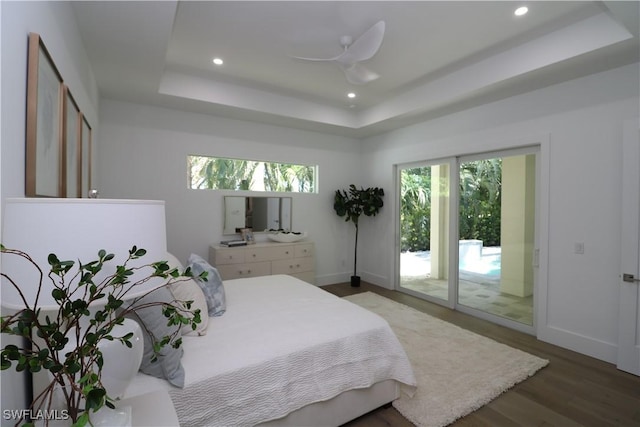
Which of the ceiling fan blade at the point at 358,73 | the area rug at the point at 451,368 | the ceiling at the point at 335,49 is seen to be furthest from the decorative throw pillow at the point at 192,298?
the ceiling fan blade at the point at 358,73

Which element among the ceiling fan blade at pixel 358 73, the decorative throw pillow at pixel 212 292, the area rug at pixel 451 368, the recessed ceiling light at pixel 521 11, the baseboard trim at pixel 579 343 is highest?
the recessed ceiling light at pixel 521 11

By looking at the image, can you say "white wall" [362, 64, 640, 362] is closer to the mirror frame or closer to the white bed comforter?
the white bed comforter

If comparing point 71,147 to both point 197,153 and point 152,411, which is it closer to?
point 152,411

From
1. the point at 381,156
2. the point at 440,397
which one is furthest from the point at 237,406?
the point at 381,156

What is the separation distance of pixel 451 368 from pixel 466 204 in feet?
7.22

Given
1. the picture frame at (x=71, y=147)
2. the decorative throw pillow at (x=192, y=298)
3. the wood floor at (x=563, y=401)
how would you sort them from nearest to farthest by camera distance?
the picture frame at (x=71, y=147) < the decorative throw pillow at (x=192, y=298) < the wood floor at (x=563, y=401)

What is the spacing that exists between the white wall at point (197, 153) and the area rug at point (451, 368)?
2.20 m

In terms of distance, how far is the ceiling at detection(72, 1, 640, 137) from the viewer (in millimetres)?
2270

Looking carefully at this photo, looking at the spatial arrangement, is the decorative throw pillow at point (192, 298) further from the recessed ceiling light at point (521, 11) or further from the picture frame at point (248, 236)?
the recessed ceiling light at point (521, 11)

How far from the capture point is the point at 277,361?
63.2 inches

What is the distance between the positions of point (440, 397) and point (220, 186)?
361 cm

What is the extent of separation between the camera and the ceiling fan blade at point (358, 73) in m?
2.75

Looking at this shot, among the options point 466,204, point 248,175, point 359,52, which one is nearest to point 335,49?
point 359,52

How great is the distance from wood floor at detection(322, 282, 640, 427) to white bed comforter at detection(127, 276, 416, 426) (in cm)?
43
